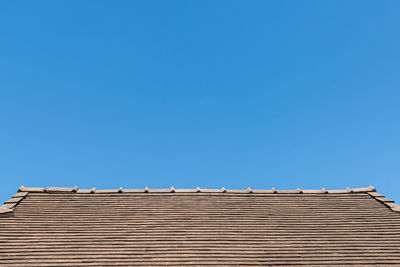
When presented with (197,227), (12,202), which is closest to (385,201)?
(197,227)

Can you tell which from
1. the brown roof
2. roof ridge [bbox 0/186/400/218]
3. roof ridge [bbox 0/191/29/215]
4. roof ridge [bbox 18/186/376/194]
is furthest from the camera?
roof ridge [bbox 18/186/376/194]

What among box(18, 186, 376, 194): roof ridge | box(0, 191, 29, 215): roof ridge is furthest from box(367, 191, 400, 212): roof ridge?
box(0, 191, 29, 215): roof ridge

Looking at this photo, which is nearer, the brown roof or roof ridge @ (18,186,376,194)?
the brown roof

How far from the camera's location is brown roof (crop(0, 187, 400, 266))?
7.13 meters

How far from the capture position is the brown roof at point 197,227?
7.13 metres

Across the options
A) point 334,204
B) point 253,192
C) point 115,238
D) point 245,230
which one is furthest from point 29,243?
point 334,204

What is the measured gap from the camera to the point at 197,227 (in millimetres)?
8703

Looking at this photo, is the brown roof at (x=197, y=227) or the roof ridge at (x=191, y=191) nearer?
the brown roof at (x=197, y=227)

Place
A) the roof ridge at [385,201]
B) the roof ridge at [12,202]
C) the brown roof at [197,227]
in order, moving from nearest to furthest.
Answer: the brown roof at [197,227]
the roof ridge at [12,202]
the roof ridge at [385,201]

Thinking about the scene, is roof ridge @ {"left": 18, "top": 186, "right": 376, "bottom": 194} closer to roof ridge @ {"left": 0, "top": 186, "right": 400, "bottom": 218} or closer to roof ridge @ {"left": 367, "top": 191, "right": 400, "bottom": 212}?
roof ridge @ {"left": 0, "top": 186, "right": 400, "bottom": 218}

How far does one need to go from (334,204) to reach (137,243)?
8.13 metres

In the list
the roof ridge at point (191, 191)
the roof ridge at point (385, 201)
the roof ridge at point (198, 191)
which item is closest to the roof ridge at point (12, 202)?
the roof ridge at point (191, 191)

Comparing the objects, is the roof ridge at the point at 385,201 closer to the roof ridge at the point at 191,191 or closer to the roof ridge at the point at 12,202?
the roof ridge at the point at 191,191

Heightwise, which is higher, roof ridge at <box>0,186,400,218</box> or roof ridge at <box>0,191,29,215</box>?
roof ridge at <box>0,186,400,218</box>
